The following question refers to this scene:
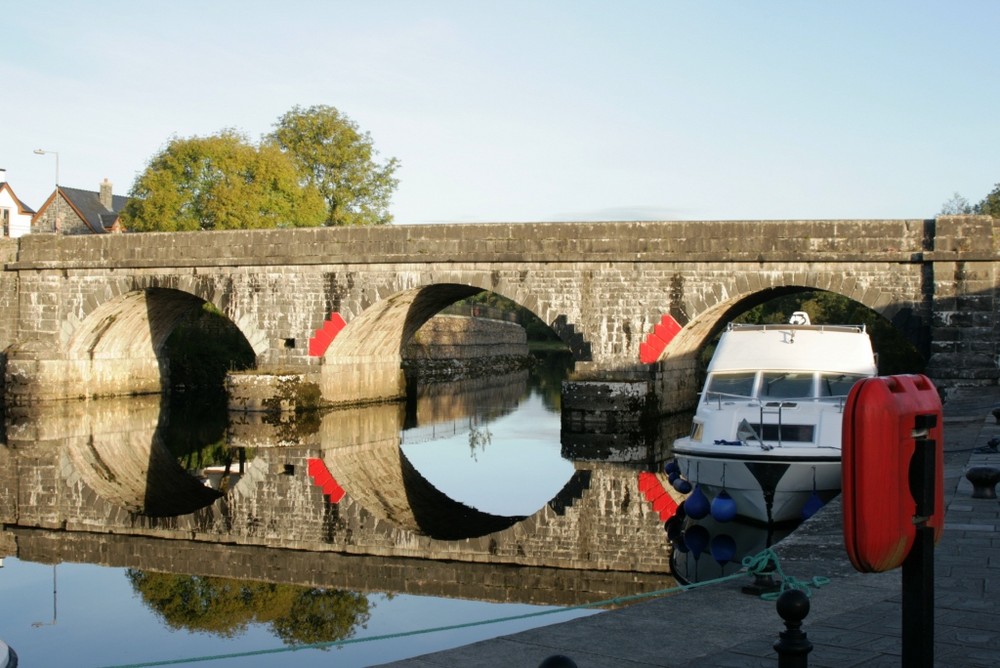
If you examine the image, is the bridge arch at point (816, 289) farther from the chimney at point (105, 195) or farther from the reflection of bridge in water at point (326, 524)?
the chimney at point (105, 195)

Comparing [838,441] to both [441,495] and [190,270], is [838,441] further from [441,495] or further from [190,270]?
[190,270]

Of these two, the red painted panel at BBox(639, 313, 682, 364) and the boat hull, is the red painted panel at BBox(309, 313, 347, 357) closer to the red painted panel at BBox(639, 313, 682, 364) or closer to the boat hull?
the red painted panel at BBox(639, 313, 682, 364)

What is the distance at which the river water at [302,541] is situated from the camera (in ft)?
26.8

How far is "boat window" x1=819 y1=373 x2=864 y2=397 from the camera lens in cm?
1257

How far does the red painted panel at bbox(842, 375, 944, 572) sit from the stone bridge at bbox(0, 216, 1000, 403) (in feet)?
59.6

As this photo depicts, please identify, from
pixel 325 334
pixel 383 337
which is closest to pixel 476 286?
pixel 325 334

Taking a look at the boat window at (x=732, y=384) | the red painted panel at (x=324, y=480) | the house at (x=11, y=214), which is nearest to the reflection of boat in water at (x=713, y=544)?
the boat window at (x=732, y=384)

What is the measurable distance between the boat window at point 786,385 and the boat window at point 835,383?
14cm

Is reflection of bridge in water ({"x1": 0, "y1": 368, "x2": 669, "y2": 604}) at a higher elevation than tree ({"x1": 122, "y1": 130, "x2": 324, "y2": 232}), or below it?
below

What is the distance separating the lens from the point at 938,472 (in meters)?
4.05

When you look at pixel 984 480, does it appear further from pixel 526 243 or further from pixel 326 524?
pixel 526 243

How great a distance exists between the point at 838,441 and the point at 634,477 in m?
4.92

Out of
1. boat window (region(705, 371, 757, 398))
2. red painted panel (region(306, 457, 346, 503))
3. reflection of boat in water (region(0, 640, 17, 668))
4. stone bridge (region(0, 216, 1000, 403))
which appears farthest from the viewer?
stone bridge (region(0, 216, 1000, 403))

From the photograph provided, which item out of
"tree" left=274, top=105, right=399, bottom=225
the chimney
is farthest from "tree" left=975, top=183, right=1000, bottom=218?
the chimney
